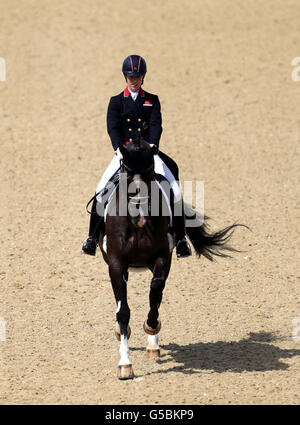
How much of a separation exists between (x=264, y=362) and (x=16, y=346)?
3.32 m

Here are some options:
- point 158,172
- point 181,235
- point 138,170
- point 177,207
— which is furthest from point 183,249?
point 138,170

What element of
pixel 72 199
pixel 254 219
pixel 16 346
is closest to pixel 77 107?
pixel 72 199

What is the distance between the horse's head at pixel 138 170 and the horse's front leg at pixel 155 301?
3.13 feet

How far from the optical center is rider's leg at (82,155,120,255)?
1105cm

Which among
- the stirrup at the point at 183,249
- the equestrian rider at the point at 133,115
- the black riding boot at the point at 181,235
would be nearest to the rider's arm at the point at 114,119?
the equestrian rider at the point at 133,115

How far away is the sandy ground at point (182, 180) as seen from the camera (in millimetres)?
10938

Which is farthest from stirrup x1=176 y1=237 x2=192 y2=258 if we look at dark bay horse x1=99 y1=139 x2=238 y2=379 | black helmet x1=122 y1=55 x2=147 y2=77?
black helmet x1=122 y1=55 x2=147 y2=77

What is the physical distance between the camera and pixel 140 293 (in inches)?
539

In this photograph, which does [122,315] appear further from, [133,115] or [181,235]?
[133,115]

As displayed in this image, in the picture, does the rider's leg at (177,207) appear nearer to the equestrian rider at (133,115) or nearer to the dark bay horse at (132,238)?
the equestrian rider at (133,115)

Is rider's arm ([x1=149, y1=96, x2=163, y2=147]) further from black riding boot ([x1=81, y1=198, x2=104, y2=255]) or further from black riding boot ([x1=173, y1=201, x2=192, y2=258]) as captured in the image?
black riding boot ([x1=81, y1=198, x2=104, y2=255])

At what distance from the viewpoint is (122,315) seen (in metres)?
10.6

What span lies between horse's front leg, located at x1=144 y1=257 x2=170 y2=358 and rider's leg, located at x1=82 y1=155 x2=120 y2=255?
1.11m

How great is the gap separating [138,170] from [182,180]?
8845 millimetres
